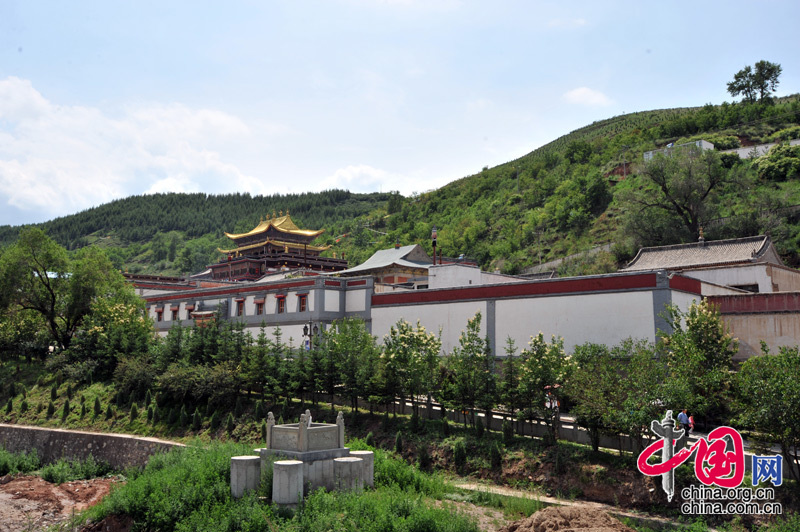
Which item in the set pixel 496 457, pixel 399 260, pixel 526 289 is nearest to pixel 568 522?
pixel 496 457

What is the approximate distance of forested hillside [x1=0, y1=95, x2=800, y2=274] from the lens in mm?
65000

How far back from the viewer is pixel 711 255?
43281 mm

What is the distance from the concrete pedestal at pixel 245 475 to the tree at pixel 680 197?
53545 mm

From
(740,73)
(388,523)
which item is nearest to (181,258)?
(740,73)

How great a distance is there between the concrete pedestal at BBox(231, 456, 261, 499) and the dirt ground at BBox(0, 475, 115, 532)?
28.6 feet

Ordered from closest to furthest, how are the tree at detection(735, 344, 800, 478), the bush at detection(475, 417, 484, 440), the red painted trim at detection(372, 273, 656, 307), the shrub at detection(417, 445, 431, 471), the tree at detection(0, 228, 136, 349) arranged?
the tree at detection(735, 344, 800, 478)
the shrub at detection(417, 445, 431, 471)
the bush at detection(475, 417, 484, 440)
the red painted trim at detection(372, 273, 656, 307)
the tree at detection(0, 228, 136, 349)

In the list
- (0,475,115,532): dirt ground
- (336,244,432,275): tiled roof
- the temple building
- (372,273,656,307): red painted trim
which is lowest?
(0,475,115,532): dirt ground

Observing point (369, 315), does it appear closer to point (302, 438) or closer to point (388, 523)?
point (302, 438)

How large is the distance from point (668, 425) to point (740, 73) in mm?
98169

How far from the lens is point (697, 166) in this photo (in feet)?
214

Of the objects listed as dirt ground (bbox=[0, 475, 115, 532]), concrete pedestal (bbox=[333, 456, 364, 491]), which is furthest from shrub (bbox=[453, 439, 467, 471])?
dirt ground (bbox=[0, 475, 115, 532])

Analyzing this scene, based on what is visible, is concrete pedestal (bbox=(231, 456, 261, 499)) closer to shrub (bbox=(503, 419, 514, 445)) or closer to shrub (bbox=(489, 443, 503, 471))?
shrub (bbox=(489, 443, 503, 471))

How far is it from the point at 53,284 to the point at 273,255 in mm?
36744

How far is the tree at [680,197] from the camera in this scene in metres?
64.4
